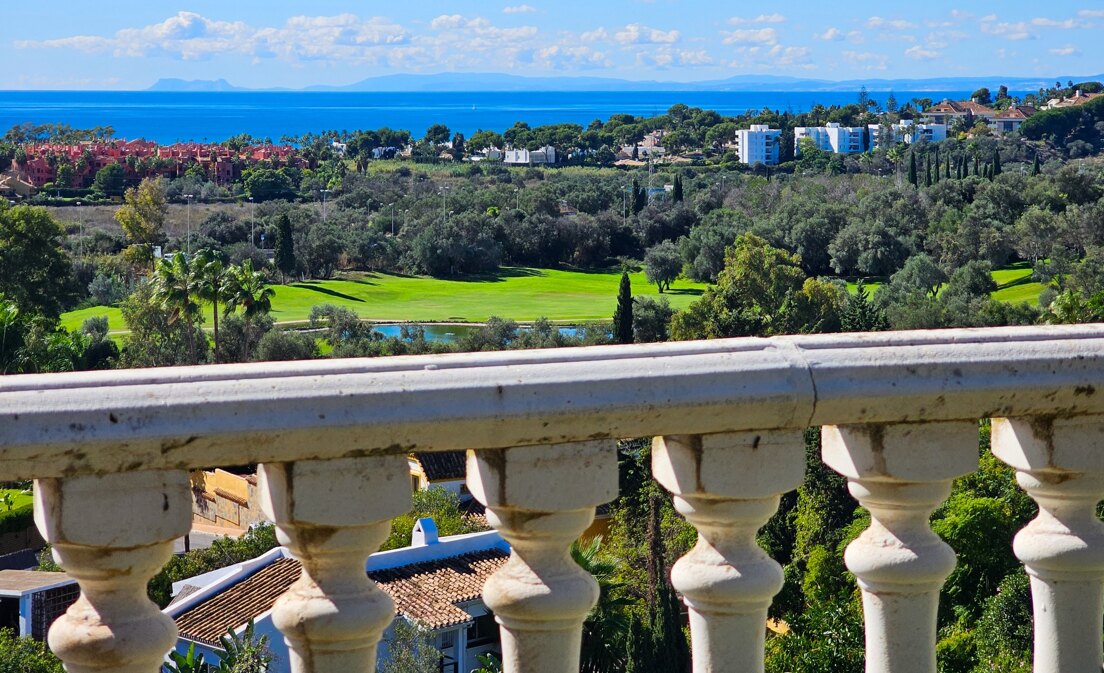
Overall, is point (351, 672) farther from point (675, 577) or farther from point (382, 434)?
point (675, 577)

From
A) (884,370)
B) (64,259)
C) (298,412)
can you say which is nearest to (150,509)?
(298,412)

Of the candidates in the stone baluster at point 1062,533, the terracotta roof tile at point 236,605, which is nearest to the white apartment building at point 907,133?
the terracotta roof tile at point 236,605

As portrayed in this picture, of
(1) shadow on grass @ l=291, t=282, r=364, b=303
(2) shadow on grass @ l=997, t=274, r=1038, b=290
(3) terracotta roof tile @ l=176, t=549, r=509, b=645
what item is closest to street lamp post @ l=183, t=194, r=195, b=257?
(1) shadow on grass @ l=291, t=282, r=364, b=303

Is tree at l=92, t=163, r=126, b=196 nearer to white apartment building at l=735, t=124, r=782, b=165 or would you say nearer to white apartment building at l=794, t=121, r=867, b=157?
white apartment building at l=735, t=124, r=782, b=165

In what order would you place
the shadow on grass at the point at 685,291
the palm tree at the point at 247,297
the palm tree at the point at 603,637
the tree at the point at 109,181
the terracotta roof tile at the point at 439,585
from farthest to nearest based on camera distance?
the tree at the point at 109,181 → the shadow on grass at the point at 685,291 → the palm tree at the point at 247,297 → the terracotta roof tile at the point at 439,585 → the palm tree at the point at 603,637

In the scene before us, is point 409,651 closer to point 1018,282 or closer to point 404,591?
point 404,591

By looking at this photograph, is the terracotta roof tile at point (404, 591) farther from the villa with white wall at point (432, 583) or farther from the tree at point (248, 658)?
the tree at point (248, 658)
